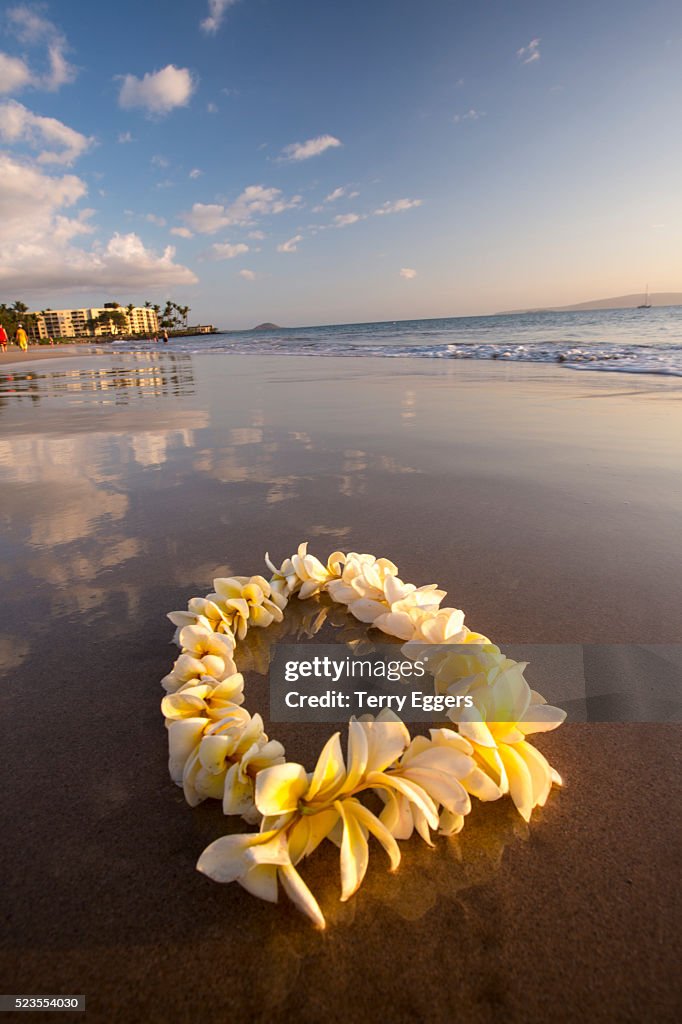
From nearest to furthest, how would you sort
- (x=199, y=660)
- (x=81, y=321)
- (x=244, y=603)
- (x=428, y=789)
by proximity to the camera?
(x=428, y=789) → (x=199, y=660) → (x=244, y=603) → (x=81, y=321)

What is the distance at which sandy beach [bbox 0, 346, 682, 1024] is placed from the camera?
71cm

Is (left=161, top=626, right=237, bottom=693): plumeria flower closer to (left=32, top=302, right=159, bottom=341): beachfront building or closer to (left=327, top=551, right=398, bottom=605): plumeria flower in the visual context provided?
(left=327, top=551, right=398, bottom=605): plumeria flower

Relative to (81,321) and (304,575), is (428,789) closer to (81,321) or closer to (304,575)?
(304,575)

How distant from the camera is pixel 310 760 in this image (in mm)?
1109

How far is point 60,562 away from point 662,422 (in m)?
4.99

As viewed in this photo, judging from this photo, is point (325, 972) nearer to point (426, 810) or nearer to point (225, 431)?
point (426, 810)

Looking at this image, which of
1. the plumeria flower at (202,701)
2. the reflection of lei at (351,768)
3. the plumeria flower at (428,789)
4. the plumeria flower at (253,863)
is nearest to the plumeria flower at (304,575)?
the reflection of lei at (351,768)

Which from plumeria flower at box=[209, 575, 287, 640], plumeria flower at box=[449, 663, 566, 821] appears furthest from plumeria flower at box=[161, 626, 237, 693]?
plumeria flower at box=[449, 663, 566, 821]

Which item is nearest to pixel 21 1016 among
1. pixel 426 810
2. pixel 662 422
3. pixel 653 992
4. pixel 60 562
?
pixel 426 810

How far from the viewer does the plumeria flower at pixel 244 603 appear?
151cm

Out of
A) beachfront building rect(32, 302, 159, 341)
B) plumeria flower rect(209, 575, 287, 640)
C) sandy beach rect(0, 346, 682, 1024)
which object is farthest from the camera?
beachfront building rect(32, 302, 159, 341)

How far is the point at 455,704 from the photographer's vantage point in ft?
3.88

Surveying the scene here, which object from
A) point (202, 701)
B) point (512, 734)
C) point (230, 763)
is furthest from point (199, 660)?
point (512, 734)

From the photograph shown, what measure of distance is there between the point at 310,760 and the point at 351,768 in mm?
319
